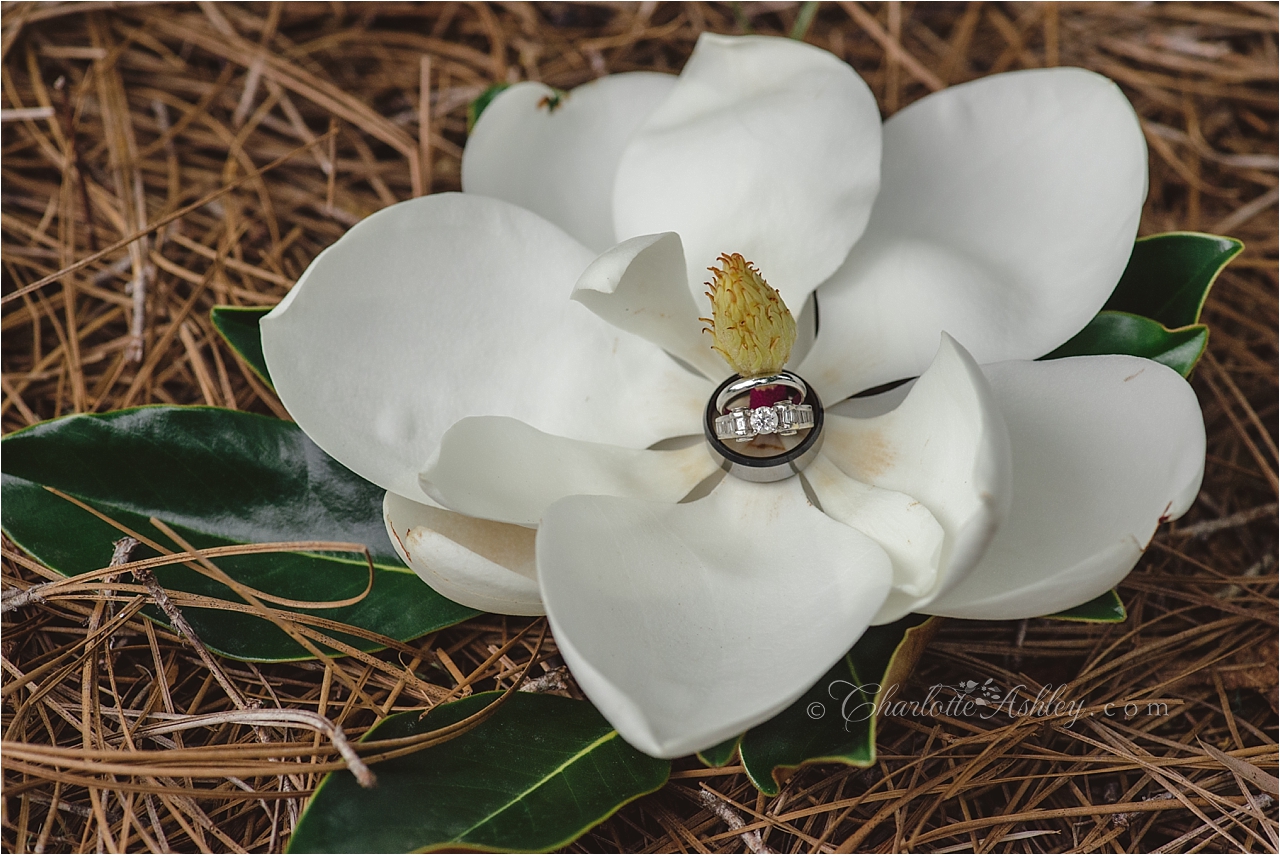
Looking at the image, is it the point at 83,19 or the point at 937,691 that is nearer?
the point at 937,691

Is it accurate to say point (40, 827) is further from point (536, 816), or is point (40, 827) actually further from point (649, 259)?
point (649, 259)

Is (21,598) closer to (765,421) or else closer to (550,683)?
(550,683)

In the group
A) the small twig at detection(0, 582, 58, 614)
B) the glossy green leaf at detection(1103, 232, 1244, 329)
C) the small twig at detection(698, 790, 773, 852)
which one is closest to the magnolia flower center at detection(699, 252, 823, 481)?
the small twig at detection(698, 790, 773, 852)

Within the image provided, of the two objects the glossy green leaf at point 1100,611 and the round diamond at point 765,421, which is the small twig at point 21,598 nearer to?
the round diamond at point 765,421

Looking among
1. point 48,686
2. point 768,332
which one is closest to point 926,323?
point 768,332

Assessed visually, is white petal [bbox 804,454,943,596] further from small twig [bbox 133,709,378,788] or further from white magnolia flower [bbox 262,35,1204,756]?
small twig [bbox 133,709,378,788]

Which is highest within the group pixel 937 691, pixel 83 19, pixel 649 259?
pixel 83 19

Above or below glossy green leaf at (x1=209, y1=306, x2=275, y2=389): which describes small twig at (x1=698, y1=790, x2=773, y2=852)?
below
